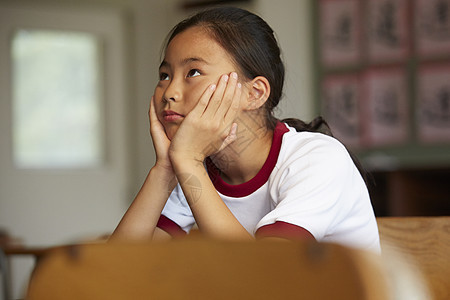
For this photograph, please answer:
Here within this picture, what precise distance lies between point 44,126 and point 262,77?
11.6 ft

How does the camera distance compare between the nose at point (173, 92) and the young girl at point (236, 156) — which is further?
the nose at point (173, 92)

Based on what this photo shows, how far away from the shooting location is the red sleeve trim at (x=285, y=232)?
87 cm

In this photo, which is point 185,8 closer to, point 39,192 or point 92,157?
point 92,157

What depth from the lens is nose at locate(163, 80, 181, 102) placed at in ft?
3.53

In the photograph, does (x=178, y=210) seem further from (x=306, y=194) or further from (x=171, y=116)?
(x=306, y=194)

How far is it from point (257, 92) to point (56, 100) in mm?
3571

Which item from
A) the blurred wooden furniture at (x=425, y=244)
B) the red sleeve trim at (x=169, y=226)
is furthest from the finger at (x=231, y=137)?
the blurred wooden furniture at (x=425, y=244)

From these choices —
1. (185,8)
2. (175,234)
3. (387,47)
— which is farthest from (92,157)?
(175,234)

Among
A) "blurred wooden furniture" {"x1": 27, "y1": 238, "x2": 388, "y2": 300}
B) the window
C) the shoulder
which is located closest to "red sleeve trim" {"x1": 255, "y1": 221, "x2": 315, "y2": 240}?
the shoulder

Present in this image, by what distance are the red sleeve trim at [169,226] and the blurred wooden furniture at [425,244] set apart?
0.39 meters

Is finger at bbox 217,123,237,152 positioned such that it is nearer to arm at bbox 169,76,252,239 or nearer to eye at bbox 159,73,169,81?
arm at bbox 169,76,252,239

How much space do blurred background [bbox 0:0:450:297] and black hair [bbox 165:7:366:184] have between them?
2.16 m

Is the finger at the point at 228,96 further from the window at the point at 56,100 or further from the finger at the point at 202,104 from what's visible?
the window at the point at 56,100

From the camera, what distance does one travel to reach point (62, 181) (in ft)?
14.7
